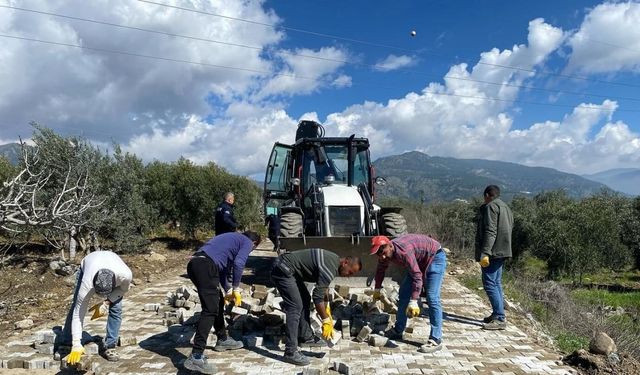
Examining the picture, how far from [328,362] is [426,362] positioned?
1072 millimetres

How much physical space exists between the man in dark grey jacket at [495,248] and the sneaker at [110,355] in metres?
4.66

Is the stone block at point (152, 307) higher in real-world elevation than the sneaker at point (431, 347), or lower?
higher

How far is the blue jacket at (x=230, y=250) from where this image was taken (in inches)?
194

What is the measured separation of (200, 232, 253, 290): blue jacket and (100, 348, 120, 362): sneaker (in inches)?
58.4

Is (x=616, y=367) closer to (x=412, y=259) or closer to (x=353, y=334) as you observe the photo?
(x=412, y=259)

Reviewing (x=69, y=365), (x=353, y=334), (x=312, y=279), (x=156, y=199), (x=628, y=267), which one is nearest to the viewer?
(x=69, y=365)

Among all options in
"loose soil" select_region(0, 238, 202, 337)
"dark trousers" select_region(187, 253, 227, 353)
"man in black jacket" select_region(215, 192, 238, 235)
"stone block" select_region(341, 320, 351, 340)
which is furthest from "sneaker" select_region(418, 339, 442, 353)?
"loose soil" select_region(0, 238, 202, 337)

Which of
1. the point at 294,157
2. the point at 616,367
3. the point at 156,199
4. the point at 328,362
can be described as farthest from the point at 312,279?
the point at 156,199

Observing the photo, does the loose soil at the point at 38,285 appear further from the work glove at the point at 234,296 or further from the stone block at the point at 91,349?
the work glove at the point at 234,296

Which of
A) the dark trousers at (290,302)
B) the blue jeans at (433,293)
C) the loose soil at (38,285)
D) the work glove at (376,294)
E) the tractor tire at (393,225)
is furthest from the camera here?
the tractor tire at (393,225)

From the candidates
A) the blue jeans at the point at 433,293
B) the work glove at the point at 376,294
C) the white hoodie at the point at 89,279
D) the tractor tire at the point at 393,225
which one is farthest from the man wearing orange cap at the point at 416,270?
the tractor tire at the point at 393,225

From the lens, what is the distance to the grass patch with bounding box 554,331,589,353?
5.96 meters

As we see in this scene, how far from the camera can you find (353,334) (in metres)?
5.95

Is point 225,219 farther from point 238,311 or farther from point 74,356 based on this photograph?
point 74,356
